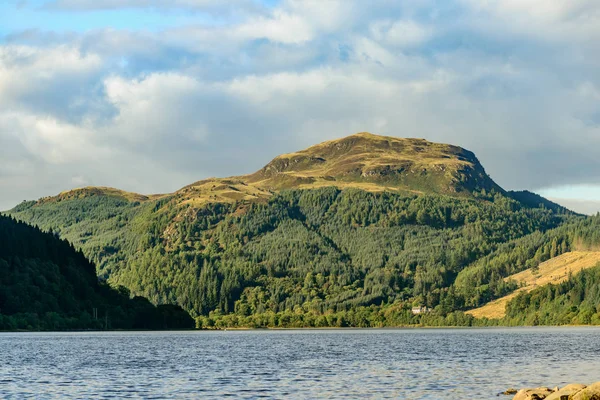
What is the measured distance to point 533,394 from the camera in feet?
240

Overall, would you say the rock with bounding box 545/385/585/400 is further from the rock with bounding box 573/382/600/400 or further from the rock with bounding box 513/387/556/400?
the rock with bounding box 513/387/556/400

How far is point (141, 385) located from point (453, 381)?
35695mm

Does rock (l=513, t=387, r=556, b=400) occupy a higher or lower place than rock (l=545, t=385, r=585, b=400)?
lower

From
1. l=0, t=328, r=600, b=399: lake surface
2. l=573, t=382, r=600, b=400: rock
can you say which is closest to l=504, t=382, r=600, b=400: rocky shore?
l=573, t=382, r=600, b=400: rock

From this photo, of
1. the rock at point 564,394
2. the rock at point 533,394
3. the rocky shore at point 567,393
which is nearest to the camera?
the rocky shore at point 567,393

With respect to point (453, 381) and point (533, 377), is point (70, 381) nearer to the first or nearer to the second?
point (453, 381)

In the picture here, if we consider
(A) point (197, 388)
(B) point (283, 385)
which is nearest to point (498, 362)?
(B) point (283, 385)

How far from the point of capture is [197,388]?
91.0m

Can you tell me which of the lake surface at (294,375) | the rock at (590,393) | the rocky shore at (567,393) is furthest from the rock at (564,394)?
the lake surface at (294,375)

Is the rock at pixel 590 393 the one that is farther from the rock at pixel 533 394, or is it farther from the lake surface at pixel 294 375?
the lake surface at pixel 294 375

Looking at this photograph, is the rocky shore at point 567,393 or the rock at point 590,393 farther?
the rocky shore at point 567,393

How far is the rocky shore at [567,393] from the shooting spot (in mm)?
64938

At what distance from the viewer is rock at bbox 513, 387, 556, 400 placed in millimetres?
72231

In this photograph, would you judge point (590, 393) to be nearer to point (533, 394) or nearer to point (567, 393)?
point (567, 393)
